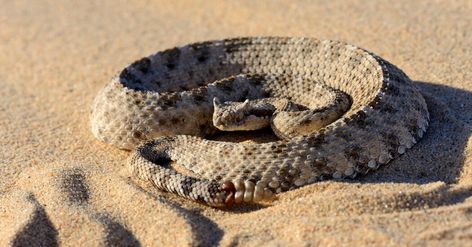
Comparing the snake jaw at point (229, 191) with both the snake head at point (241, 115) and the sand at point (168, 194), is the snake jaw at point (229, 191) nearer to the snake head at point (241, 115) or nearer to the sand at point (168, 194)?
the sand at point (168, 194)

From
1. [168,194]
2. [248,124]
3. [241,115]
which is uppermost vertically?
[241,115]

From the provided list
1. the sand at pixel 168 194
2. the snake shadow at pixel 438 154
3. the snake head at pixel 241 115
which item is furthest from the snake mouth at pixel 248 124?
the snake shadow at pixel 438 154

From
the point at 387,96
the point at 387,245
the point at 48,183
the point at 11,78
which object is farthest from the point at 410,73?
the point at 11,78

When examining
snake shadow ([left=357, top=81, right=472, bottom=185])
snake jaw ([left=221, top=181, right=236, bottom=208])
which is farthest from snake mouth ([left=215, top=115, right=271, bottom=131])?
snake shadow ([left=357, top=81, right=472, bottom=185])

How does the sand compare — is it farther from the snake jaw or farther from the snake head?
the snake head

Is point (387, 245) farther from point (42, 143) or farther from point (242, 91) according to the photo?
point (42, 143)

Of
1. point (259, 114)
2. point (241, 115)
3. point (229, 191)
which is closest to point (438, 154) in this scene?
point (259, 114)

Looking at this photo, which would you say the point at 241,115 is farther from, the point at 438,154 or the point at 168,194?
the point at 438,154
